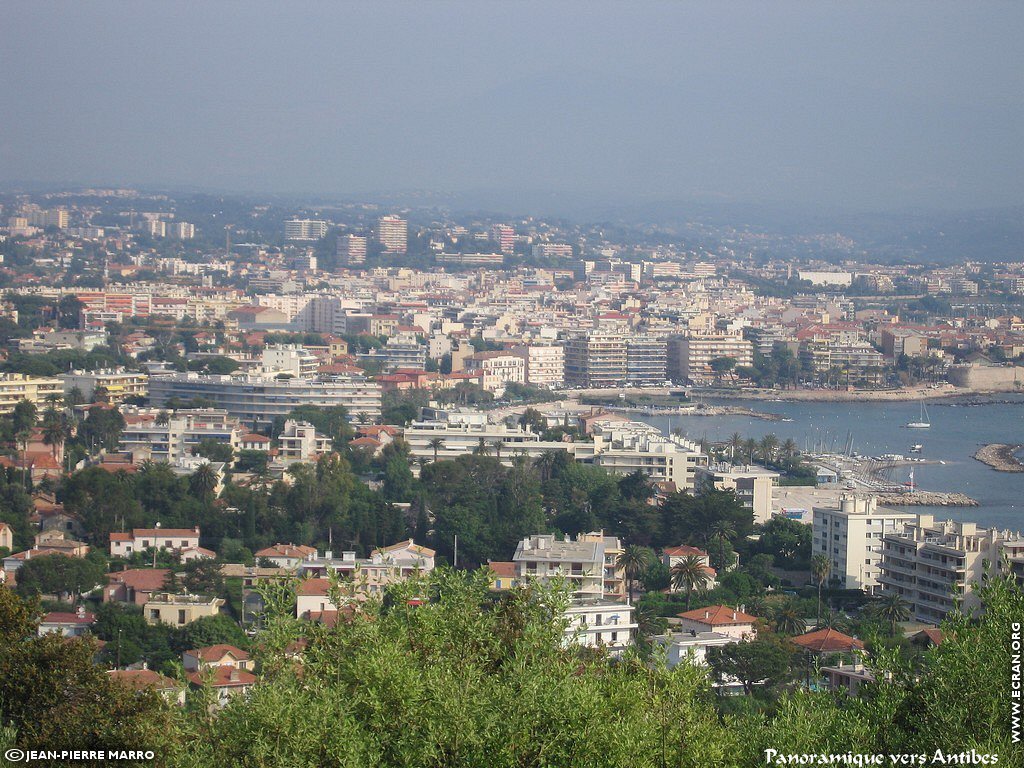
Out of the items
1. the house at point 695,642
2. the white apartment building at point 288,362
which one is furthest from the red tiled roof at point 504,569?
the white apartment building at point 288,362

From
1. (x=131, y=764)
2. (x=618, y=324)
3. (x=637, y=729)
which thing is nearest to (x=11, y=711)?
(x=131, y=764)

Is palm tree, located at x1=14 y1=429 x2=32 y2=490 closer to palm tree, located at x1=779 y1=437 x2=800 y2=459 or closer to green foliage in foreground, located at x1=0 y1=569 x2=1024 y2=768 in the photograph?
palm tree, located at x1=779 y1=437 x2=800 y2=459

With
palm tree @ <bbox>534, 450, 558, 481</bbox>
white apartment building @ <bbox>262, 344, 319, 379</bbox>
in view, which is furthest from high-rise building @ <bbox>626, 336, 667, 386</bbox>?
palm tree @ <bbox>534, 450, 558, 481</bbox>

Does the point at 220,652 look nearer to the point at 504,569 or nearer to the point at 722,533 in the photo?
the point at 504,569

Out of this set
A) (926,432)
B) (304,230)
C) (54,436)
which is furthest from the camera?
(304,230)

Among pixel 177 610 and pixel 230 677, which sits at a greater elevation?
pixel 230 677

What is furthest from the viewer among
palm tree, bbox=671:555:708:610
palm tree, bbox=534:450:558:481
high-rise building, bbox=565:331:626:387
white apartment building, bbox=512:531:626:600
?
high-rise building, bbox=565:331:626:387

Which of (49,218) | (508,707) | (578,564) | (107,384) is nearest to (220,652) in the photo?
(578,564)
